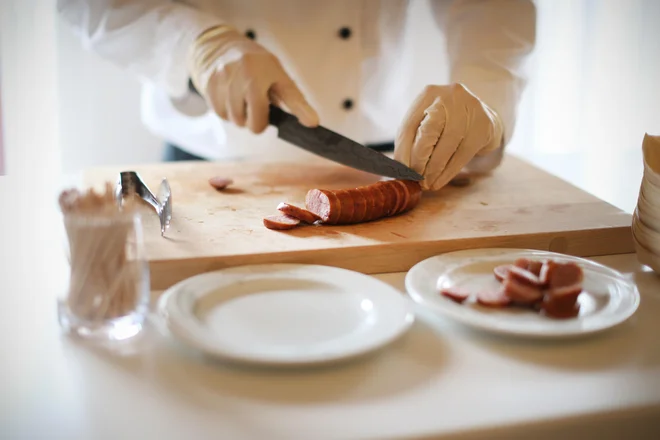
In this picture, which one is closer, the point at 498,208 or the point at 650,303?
the point at 650,303

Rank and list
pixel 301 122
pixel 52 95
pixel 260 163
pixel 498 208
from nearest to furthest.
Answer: pixel 498 208 < pixel 301 122 < pixel 260 163 < pixel 52 95

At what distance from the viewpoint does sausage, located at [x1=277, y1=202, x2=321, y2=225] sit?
1572mm

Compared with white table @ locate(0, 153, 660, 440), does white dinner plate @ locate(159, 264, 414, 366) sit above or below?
above

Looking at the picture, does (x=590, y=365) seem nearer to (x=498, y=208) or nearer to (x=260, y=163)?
(x=498, y=208)

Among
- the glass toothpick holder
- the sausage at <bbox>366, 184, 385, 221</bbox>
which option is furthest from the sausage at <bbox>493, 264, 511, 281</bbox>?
the glass toothpick holder

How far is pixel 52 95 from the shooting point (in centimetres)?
305

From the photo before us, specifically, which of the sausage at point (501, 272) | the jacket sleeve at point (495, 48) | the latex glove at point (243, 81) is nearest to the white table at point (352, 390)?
the sausage at point (501, 272)

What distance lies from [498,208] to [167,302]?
3.08 ft

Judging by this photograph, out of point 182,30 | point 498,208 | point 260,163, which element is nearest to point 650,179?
point 498,208

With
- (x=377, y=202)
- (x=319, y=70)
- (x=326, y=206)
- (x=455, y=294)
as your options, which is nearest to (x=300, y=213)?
(x=326, y=206)

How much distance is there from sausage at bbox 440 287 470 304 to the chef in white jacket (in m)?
0.64

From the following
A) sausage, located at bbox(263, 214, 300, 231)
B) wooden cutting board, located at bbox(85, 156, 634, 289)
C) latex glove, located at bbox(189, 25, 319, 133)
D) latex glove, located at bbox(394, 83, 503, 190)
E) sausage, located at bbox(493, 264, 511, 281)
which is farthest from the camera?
latex glove, located at bbox(189, 25, 319, 133)

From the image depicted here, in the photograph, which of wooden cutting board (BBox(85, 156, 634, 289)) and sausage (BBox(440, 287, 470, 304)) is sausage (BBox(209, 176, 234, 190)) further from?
sausage (BBox(440, 287, 470, 304))

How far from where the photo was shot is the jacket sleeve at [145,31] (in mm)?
2113
